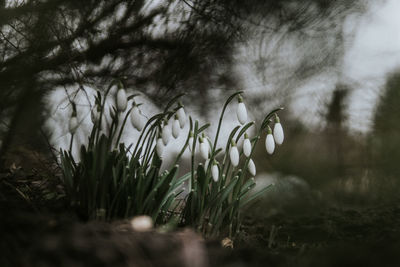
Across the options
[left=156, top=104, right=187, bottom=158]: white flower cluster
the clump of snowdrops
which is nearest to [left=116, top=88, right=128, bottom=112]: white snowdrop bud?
the clump of snowdrops

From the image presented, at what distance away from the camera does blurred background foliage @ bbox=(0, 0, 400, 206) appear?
142cm

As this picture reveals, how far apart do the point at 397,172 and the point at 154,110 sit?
3.89ft

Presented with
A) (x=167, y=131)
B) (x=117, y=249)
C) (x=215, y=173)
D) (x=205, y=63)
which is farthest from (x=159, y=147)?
(x=205, y=63)

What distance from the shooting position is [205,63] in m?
1.72

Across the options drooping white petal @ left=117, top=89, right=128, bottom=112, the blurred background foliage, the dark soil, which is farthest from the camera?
the blurred background foliage

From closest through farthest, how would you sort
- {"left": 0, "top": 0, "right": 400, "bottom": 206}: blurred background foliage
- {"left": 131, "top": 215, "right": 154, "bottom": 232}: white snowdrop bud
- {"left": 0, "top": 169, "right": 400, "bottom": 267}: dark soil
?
1. {"left": 0, "top": 169, "right": 400, "bottom": 267}: dark soil
2. {"left": 131, "top": 215, "right": 154, "bottom": 232}: white snowdrop bud
3. {"left": 0, "top": 0, "right": 400, "bottom": 206}: blurred background foliage

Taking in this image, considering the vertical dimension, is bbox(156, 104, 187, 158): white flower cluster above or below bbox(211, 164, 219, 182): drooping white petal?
above

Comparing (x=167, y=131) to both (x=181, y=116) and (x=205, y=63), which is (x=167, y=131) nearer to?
(x=181, y=116)

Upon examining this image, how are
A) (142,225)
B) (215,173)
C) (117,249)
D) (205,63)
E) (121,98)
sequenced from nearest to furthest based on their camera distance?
1. (117,249)
2. (142,225)
3. (121,98)
4. (215,173)
5. (205,63)

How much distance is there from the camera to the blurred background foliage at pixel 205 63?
1.42m

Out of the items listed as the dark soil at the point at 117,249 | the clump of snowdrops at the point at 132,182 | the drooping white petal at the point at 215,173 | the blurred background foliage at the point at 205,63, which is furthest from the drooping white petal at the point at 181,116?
the blurred background foliage at the point at 205,63

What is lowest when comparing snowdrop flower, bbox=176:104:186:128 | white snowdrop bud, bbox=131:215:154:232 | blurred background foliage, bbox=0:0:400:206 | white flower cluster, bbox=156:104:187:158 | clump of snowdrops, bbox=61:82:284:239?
white snowdrop bud, bbox=131:215:154:232

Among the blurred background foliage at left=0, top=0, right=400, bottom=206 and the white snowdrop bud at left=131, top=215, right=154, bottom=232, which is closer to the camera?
the white snowdrop bud at left=131, top=215, right=154, bottom=232

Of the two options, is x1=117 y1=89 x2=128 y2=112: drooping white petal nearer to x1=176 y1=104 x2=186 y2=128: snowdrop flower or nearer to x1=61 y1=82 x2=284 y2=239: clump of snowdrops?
x1=61 y1=82 x2=284 y2=239: clump of snowdrops
